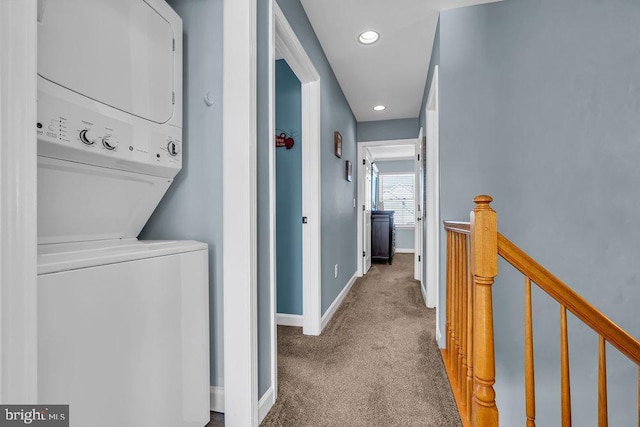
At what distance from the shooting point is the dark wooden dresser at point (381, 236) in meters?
5.80

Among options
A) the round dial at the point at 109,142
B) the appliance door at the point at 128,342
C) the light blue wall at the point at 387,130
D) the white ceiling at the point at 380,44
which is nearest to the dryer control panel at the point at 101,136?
the round dial at the point at 109,142

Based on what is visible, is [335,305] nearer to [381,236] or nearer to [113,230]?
[113,230]

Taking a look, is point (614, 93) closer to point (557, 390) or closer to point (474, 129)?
point (474, 129)

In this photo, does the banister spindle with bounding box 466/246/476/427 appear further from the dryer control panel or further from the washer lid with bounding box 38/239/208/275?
the dryer control panel

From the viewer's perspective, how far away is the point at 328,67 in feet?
9.71

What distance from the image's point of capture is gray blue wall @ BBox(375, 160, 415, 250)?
298 inches

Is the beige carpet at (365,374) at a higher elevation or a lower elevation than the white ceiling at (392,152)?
lower

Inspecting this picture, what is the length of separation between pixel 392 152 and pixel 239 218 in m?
5.83

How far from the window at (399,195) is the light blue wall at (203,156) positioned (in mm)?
6592

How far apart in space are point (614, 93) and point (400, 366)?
2207 mm

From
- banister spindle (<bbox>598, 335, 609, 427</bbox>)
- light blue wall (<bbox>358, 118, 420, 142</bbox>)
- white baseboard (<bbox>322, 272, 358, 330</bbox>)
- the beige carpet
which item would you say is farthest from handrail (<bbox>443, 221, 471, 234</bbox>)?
light blue wall (<bbox>358, 118, 420, 142</bbox>)

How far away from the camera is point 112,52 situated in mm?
1027

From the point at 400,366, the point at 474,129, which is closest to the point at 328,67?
the point at 474,129

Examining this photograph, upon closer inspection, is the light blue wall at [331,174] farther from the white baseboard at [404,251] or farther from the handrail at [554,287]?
the white baseboard at [404,251]
